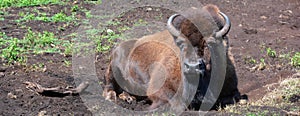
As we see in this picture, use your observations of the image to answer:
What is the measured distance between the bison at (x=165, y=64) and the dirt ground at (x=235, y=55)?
42cm

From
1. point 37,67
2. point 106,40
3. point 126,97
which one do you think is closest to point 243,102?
point 126,97

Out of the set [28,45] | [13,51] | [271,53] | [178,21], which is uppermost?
[178,21]

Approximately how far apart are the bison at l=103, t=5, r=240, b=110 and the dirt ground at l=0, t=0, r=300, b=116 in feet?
1.39

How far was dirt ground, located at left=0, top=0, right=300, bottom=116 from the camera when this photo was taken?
5.95m

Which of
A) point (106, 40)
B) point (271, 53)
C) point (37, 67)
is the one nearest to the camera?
point (37, 67)

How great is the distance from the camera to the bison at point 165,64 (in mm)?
6180

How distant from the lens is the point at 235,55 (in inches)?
333

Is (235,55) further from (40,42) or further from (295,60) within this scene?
(40,42)

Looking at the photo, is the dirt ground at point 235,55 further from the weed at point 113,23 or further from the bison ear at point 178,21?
the bison ear at point 178,21

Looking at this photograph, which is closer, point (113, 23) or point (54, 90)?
point (54, 90)

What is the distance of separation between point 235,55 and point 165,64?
2.22m

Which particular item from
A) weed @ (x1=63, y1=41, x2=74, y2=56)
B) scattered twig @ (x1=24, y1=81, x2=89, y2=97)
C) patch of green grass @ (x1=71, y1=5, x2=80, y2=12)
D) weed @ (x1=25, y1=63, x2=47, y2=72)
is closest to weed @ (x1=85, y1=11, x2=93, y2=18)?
patch of green grass @ (x1=71, y1=5, x2=80, y2=12)

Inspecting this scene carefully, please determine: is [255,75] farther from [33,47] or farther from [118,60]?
[33,47]

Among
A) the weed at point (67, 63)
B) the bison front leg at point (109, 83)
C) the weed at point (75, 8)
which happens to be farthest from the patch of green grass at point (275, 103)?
the weed at point (75, 8)
